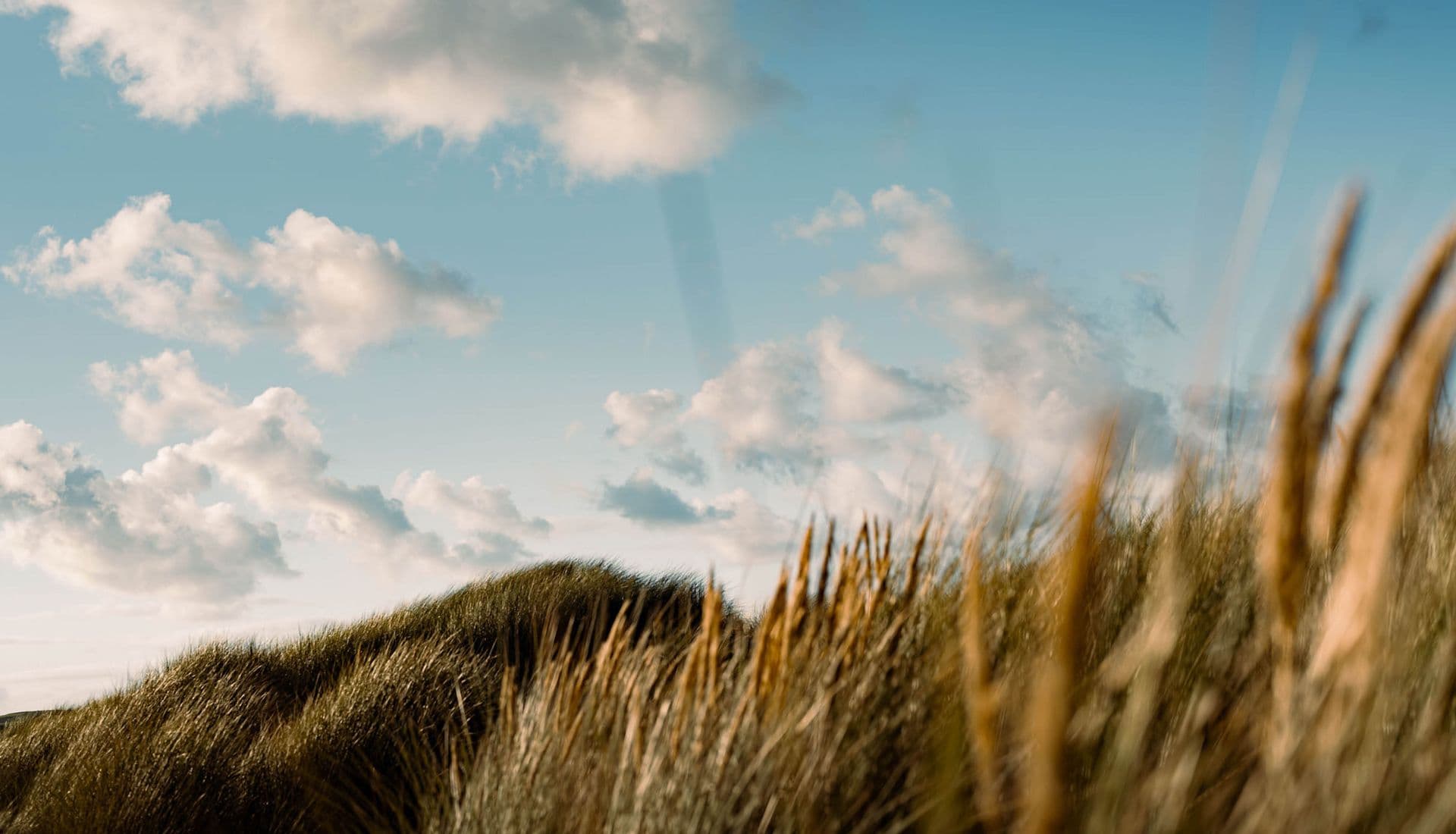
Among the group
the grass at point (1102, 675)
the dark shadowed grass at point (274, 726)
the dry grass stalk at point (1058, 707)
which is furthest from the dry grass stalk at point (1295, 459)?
the dark shadowed grass at point (274, 726)

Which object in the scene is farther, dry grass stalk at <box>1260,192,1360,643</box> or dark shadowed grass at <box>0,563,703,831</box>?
dark shadowed grass at <box>0,563,703,831</box>

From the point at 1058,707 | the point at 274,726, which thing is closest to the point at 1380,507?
the point at 1058,707

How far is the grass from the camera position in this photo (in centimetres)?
82

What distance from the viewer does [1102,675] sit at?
1425mm

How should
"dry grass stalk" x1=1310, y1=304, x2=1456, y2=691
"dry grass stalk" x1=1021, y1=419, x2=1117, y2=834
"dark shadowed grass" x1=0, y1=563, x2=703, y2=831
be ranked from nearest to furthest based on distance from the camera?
"dry grass stalk" x1=1021, y1=419, x2=1117, y2=834 < "dry grass stalk" x1=1310, y1=304, x2=1456, y2=691 < "dark shadowed grass" x1=0, y1=563, x2=703, y2=831

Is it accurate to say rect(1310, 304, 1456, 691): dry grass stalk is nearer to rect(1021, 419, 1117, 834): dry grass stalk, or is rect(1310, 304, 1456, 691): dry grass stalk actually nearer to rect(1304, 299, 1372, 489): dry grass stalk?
rect(1304, 299, 1372, 489): dry grass stalk

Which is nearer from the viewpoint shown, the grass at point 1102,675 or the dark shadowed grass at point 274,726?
the grass at point 1102,675

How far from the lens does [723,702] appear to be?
1.84 metres

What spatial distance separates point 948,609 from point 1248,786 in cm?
75

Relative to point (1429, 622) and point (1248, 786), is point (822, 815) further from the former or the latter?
point (1429, 622)

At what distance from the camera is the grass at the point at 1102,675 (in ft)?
2.70

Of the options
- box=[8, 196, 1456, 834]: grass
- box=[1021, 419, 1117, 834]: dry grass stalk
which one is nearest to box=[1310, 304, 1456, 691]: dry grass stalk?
box=[8, 196, 1456, 834]: grass

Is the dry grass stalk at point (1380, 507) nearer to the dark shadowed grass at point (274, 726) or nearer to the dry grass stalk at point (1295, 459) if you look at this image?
the dry grass stalk at point (1295, 459)

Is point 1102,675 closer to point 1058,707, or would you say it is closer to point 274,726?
point 1058,707
